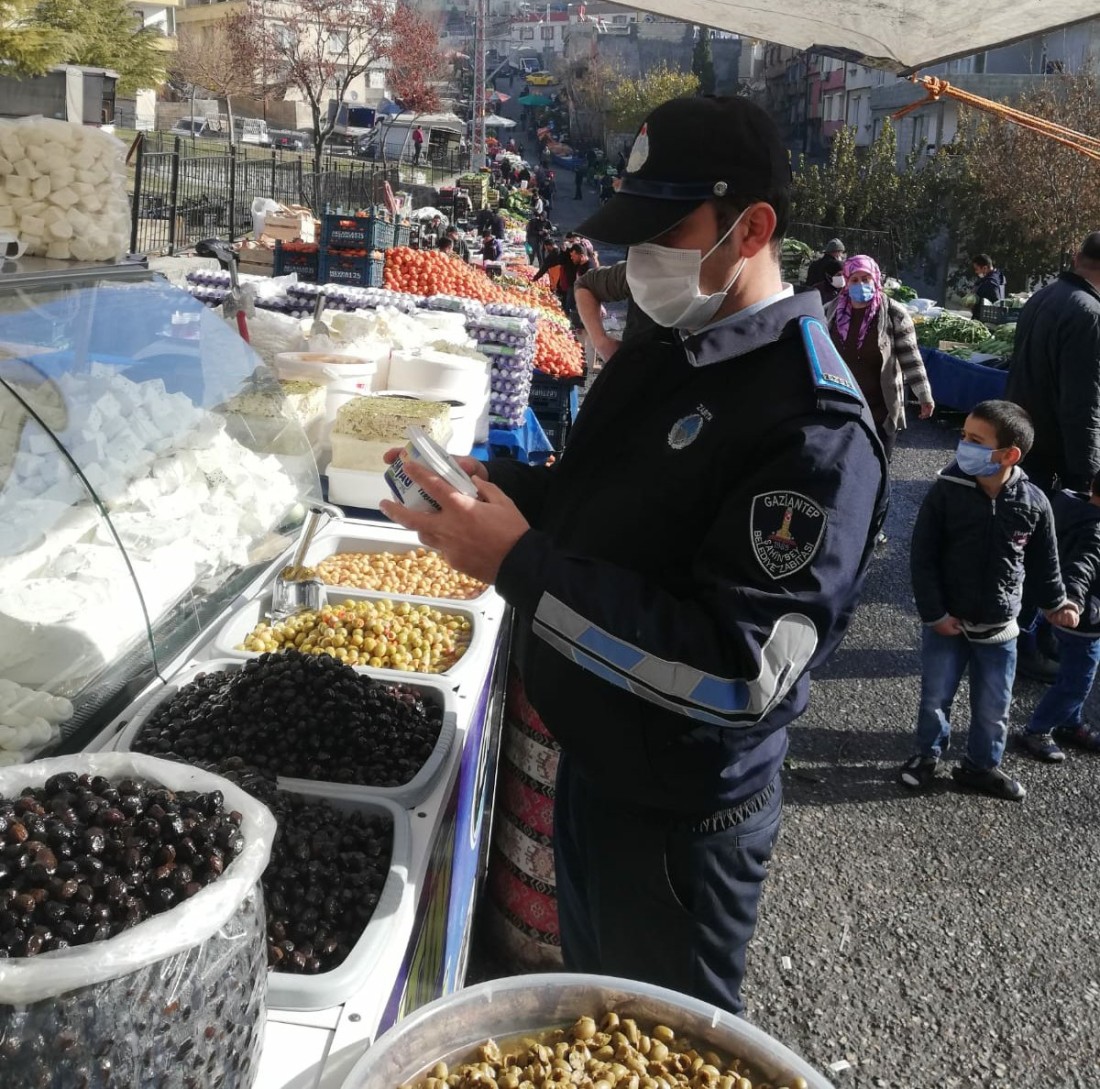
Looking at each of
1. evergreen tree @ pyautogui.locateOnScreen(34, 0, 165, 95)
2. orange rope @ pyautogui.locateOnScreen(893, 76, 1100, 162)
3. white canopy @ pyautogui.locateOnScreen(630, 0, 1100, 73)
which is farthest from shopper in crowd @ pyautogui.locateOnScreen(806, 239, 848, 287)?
evergreen tree @ pyautogui.locateOnScreen(34, 0, 165, 95)

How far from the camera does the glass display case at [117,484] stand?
6.49ft

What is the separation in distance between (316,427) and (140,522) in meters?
1.91

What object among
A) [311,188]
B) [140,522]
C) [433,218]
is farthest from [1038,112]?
[140,522]

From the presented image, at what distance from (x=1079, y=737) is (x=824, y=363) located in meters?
4.04

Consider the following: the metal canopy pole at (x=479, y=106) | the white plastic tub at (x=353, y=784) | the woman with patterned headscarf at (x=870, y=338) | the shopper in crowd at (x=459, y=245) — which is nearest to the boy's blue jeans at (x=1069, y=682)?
the woman with patterned headscarf at (x=870, y=338)

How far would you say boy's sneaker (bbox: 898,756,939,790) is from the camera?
4359 mm

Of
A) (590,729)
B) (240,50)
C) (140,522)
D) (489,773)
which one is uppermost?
(240,50)

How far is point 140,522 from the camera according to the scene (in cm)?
A: 228

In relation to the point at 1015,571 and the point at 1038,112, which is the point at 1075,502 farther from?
the point at 1038,112

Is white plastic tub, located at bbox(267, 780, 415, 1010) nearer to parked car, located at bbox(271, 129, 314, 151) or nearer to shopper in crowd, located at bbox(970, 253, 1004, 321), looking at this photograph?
shopper in crowd, located at bbox(970, 253, 1004, 321)

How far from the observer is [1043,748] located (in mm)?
4656

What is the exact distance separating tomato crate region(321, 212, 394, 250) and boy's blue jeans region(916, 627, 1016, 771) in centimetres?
629

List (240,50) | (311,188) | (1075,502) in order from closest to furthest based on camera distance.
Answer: (1075,502)
(311,188)
(240,50)

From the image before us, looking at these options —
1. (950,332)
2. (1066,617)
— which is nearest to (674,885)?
(1066,617)
